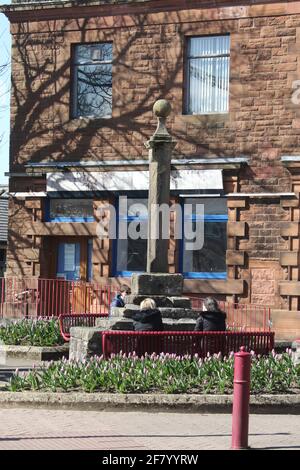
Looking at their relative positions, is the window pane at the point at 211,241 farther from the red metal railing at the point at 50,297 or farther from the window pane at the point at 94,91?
the window pane at the point at 94,91

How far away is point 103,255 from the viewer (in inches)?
869

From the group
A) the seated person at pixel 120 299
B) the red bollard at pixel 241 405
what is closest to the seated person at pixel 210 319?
the seated person at pixel 120 299

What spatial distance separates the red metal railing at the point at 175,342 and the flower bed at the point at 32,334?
12.7 ft

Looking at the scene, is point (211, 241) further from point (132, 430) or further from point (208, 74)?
point (132, 430)

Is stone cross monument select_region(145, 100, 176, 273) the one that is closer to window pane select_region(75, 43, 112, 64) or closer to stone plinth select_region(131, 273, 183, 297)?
stone plinth select_region(131, 273, 183, 297)

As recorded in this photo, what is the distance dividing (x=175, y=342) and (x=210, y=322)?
834 mm

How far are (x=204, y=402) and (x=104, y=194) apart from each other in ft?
39.1

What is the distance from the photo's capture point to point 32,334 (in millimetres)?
16438

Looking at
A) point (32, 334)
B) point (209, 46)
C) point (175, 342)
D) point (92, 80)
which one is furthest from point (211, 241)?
point (175, 342)

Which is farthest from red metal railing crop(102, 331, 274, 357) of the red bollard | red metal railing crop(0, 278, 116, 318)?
red metal railing crop(0, 278, 116, 318)

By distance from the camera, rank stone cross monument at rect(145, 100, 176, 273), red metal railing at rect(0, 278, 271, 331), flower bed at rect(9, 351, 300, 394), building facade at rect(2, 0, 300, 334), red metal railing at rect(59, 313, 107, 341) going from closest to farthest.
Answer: flower bed at rect(9, 351, 300, 394)
stone cross monument at rect(145, 100, 176, 273)
red metal railing at rect(59, 313, 107, 341)
building facade at rect(2, 0, 300, 334)
red metal railing at rect(0, 278, 271, 331)

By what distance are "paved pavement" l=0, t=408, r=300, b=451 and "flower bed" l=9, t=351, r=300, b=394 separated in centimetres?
51

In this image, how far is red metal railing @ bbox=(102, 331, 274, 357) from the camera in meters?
12.6

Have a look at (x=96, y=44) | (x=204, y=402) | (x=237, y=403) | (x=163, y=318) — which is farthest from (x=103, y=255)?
(x=237, y=403)
